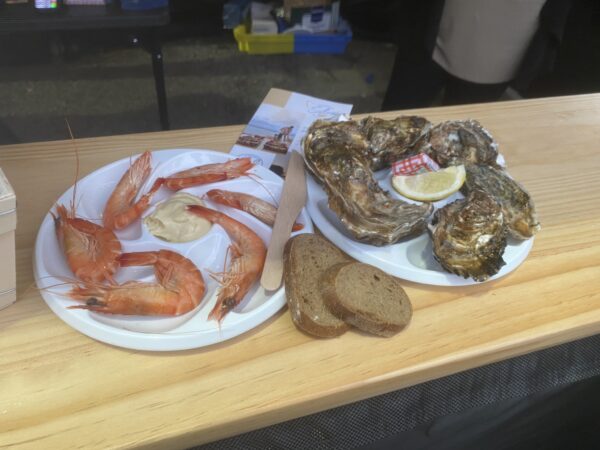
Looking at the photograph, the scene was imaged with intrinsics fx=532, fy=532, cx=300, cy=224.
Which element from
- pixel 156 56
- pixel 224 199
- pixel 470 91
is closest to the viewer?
pixel 224 199

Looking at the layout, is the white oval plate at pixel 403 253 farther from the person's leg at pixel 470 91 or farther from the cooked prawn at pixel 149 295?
the person's leg at pixel 470 91

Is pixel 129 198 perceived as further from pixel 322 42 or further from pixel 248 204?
pixel 322 42

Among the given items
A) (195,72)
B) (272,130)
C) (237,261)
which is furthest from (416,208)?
A: (195,72)

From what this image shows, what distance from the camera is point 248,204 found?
888 millimetres

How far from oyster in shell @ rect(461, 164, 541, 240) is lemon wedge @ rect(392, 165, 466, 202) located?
0.02 metres

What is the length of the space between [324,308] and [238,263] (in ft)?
0.47

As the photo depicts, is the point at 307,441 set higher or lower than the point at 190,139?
lower

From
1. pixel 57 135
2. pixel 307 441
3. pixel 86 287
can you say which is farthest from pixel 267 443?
pixel 57 135

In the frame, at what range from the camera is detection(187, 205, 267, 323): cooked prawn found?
2.39ft

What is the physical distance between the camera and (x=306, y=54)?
116 inches

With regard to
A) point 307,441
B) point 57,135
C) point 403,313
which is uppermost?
point 403,313

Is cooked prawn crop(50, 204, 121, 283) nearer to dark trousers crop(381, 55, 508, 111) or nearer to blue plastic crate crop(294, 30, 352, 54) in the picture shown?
dark trousers crop(381, 55, 508, 111)

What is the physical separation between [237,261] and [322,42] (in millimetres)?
2353

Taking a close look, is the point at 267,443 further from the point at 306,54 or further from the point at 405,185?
the point at 306,54
